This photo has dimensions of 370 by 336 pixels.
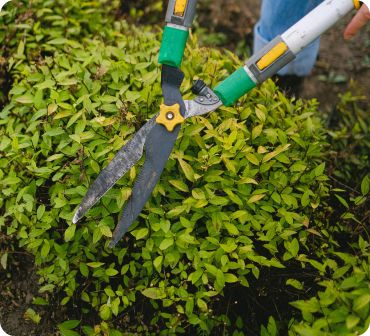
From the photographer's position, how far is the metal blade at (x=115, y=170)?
175cm

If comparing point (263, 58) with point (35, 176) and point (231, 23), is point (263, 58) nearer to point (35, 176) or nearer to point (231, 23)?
point (35, 176)

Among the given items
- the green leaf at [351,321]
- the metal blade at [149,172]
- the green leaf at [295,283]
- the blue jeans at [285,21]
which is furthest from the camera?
the blue jeans at [285,21]

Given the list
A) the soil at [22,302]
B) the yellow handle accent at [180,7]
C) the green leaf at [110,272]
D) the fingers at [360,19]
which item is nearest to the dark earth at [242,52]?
the soil at [22,302]

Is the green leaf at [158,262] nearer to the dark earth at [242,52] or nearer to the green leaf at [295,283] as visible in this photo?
the dark earth at [242,52]

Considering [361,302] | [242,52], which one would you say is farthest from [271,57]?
[242,52]

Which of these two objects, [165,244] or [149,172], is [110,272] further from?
[149,172]

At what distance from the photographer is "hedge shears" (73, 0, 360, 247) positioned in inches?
69.1

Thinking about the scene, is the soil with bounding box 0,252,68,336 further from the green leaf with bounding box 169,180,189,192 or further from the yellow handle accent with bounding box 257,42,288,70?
the yellow handle accent with bounding box 257,42,288,70

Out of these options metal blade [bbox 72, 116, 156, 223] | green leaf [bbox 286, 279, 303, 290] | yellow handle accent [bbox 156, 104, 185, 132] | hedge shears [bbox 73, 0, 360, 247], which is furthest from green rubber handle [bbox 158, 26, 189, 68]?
green leaf [bbox 286, 279, 303, 290]

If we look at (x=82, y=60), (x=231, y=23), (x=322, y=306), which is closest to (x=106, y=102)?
(x=82, y=60)

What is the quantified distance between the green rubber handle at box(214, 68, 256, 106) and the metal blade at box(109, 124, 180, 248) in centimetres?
25

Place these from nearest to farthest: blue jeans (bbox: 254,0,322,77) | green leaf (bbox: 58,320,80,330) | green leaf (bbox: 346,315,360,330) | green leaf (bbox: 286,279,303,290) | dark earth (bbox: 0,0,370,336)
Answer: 1. green leaf (bbox: 346,315,360,330)
2. green leaf (bbox: 286,279,303,290)
3. green leaf (bbox: 58,320,80,330)
4. dark earth (bbox: 0,0,370,336)
5. blue jeans (bbox: 254,0,322,77)

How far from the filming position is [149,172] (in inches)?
69.1

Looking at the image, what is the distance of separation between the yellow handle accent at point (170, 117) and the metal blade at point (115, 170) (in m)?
0.06
